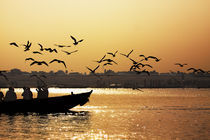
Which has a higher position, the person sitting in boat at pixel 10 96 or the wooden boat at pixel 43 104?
the person sitting in boat at pixel 10 96

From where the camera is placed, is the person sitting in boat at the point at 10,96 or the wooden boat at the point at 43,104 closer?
the person sitting in boat at the point at 10,96

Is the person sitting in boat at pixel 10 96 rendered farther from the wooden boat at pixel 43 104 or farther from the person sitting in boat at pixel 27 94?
the person sitting in boat at pixel 27 94

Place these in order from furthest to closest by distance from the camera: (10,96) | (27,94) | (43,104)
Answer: (43,104) < (27,94) < (10,96)

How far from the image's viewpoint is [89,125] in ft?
135

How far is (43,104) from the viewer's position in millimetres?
50750

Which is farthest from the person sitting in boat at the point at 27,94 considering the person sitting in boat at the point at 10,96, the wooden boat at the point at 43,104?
the person sitting in boat at the point at 10,96

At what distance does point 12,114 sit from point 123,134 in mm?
19131

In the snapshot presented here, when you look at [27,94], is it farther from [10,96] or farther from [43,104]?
[43,104]

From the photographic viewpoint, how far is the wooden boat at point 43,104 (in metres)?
48.5

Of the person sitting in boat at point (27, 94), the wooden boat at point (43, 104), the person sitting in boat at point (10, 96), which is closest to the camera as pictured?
the person sitting in boat at point (10, 96)

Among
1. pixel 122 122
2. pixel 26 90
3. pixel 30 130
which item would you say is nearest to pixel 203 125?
pixel 122 122

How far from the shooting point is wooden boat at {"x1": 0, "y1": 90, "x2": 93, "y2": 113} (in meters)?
48.5

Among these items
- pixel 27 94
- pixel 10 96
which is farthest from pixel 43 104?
pixel 10 96

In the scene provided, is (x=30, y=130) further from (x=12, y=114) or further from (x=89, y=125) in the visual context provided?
(x=12, y=114)
